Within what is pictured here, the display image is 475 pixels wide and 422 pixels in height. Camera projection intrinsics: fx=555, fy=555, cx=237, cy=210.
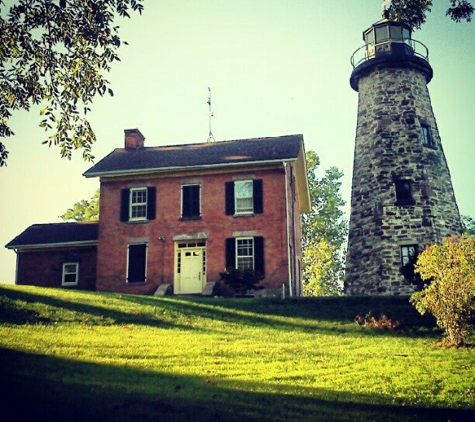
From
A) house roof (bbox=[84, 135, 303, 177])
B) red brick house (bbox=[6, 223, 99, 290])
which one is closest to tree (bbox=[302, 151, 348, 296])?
house roof (bbox=[84, 135, 303, 177])

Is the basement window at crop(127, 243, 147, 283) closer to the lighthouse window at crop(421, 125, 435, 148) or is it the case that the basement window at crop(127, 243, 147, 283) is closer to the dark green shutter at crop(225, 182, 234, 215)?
the dark green shutter at crop(225, 182, 234, 215)

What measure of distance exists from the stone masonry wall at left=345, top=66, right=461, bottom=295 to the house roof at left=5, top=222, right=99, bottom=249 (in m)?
13.1

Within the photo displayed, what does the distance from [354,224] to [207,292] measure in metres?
7.54

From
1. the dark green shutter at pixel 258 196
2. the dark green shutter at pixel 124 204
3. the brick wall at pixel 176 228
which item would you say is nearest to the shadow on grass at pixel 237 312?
the brick wall at pixel 176 228

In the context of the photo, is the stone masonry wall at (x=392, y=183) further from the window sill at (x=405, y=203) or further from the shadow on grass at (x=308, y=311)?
the shadow on grass at (x=308, y=311)

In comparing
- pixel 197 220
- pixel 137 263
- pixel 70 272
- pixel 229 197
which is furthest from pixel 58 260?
pixel 229 197

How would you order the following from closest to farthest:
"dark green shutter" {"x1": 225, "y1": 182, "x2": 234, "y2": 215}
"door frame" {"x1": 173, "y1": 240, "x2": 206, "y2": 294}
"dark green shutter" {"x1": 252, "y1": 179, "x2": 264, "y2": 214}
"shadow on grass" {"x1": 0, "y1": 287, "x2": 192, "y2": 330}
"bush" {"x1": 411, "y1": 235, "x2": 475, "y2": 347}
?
"bush" {"x1": 411, "y1": 235, "x2": 475, "y2": 347}
"shadow on grass" {"x1": 0, "y1": 287, "x2": 192, "y2": 330}
"dark green shutter" {"x1": 252, "y1": 179, "x2": 264, "y2": 214}
"door frame" {"x1": 173, "y1": 240, "x2": 206, "y2": 294}
"dark green shutter" {"x1": 225, "y1": 182, "x2": 234, "y2": 215}

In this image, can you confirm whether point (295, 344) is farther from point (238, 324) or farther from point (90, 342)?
point (90, 342)

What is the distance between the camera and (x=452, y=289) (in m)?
14.9

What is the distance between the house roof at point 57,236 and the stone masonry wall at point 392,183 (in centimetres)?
1313

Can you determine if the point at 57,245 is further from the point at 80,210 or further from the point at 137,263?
the point at 80,210

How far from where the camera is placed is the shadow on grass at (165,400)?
7.66m

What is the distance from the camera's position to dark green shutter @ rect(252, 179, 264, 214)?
24.9 meters

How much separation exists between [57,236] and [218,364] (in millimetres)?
19935
